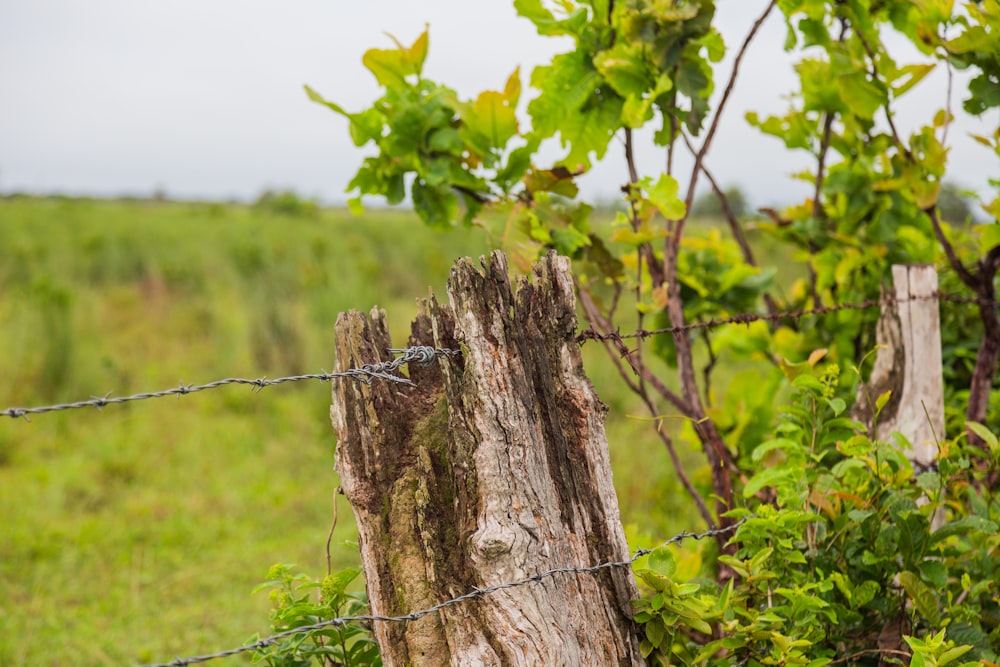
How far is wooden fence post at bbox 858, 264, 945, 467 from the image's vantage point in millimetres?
2428

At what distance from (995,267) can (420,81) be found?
2.01 m

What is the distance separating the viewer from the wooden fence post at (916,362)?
2428 millimetres

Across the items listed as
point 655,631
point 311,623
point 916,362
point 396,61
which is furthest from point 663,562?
point 396,61

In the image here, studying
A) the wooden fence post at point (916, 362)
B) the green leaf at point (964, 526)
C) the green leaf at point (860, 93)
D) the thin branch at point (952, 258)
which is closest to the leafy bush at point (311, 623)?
the green leaf at point (964, 526)

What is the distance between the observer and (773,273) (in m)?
2.79

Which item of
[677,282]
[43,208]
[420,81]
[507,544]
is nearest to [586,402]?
[507,544]

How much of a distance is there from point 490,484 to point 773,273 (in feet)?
5.62

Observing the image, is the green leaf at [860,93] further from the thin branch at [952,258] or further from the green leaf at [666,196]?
the green leaf at [666,196]

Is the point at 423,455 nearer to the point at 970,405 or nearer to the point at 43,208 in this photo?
the point at 970,405

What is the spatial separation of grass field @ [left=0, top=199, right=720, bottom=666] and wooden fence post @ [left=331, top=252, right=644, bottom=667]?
26 cm

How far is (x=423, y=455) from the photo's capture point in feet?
5.11

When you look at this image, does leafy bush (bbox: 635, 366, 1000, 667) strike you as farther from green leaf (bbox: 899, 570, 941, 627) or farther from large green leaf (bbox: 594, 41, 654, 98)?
large green leaf (bbox: 594, 41, 654, 98)

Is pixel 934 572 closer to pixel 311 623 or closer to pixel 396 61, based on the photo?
pixel 311 623

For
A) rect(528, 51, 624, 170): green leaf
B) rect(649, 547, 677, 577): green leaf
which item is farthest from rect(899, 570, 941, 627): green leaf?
rect(528, 51, 624, 170): green leaf
